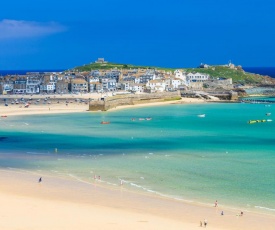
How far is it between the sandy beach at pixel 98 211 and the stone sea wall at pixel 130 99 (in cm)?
4623

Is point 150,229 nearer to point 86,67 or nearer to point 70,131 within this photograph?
point 70,131

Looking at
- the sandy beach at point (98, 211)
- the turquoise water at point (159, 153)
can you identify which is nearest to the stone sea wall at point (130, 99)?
the turquoise water at point (159, 153)

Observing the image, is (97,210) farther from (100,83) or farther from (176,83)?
(176,83)

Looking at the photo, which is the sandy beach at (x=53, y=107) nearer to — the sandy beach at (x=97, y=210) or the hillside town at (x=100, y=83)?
the hillside town at (x=100, y=83)

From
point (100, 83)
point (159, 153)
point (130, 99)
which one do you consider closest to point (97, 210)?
point (159, 153)

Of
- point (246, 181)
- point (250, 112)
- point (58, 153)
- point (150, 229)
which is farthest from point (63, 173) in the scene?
point (250, 112)

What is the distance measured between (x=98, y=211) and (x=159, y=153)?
15.9 m

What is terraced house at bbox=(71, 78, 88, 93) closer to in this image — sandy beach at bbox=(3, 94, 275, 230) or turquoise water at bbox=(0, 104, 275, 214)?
turquoise water at bbox=(0, 104, 275, 214)

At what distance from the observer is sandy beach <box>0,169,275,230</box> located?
853 inches

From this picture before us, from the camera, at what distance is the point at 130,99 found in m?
88.1

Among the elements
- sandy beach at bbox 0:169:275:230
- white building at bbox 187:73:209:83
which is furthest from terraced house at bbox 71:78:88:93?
sandy beach at bbox 0:169:275:230

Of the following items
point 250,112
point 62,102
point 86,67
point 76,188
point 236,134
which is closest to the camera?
point 76,188

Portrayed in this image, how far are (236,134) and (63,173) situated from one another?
76.5 feet

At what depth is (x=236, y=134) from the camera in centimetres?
5175
